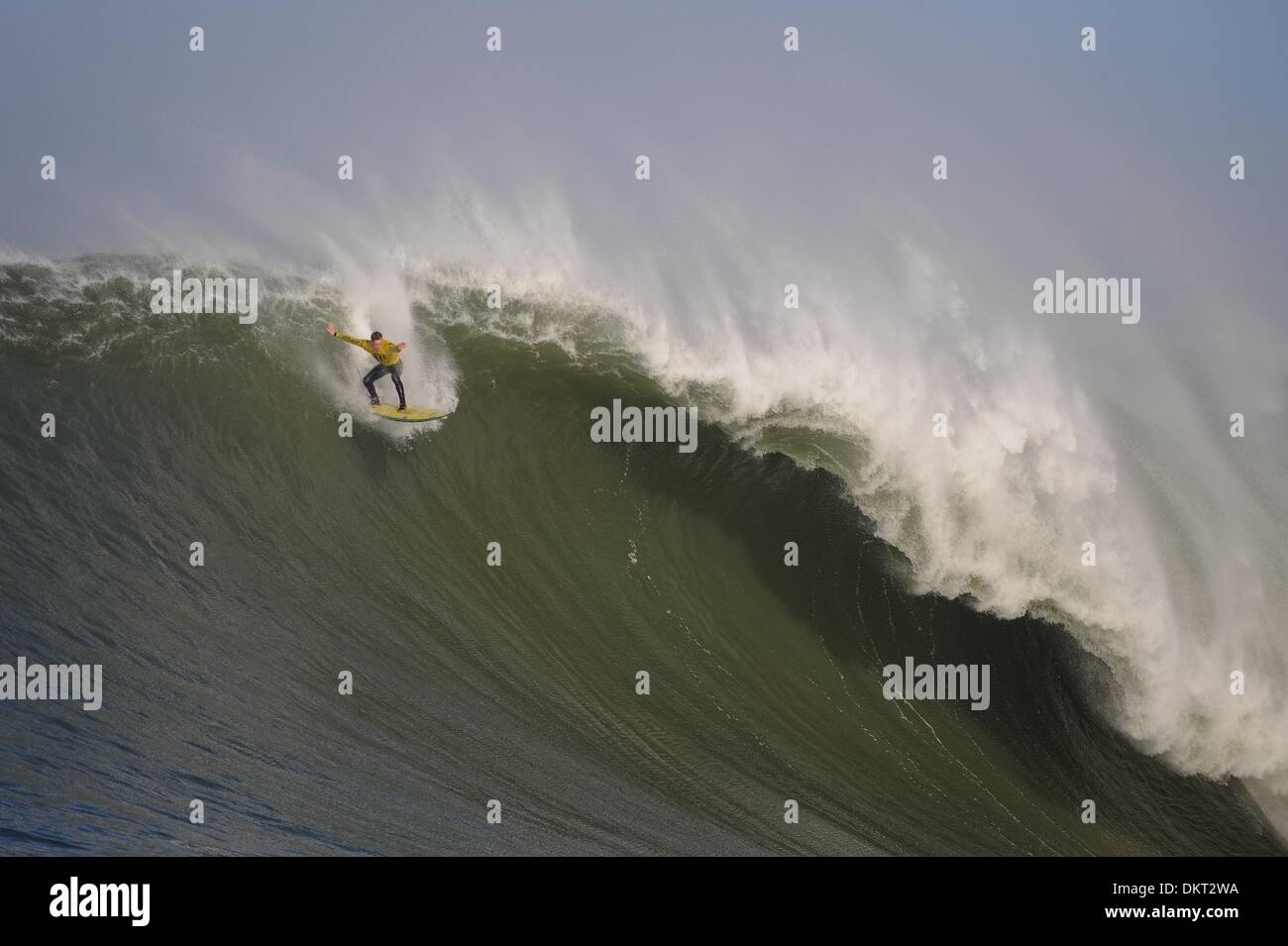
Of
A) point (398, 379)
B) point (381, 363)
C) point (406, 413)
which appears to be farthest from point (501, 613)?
point (381, 363)

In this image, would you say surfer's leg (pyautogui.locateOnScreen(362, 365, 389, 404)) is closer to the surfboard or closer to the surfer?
the surfer

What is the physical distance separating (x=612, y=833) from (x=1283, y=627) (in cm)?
934

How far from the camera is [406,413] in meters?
11.7

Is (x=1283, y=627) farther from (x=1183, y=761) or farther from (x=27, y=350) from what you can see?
(x=27, y=350)

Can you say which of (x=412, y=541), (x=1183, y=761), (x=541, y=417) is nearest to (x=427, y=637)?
(x=412, y=541)

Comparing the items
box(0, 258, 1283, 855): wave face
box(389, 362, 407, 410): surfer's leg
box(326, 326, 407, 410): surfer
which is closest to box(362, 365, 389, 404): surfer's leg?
box(326, 326, 407, 410): surfer

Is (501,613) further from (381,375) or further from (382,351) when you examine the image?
(381,375)

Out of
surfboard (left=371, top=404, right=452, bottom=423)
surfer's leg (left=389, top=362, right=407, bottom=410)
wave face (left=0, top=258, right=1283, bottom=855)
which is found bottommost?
wave face (left=0, top=258, right=1283, bottom=855)

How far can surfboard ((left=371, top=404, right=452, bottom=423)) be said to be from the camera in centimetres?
1168

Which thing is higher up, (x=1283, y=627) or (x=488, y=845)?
(x=1283, y=627)

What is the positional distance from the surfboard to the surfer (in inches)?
2.2

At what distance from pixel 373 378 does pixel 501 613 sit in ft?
10.2

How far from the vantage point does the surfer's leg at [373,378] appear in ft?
37.9

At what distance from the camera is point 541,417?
12.4 m
